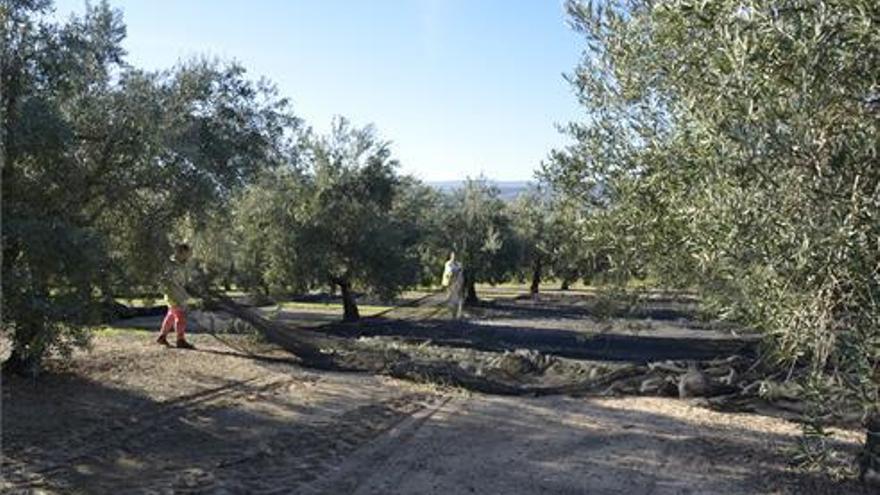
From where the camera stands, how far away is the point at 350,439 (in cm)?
957

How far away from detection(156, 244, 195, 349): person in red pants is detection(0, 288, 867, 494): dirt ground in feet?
4.69

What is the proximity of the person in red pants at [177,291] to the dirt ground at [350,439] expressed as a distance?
1428mm

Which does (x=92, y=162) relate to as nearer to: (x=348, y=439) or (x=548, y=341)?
(x=348, y=439)

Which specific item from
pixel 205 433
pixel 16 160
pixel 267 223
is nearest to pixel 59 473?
pixel 205 433

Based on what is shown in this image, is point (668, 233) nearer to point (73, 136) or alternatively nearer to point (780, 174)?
point (780, 174)

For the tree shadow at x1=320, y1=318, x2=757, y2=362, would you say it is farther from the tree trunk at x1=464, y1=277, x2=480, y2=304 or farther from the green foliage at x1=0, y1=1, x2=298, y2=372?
the tree trunk at x1=464, y1=277, x2=480, y2=304

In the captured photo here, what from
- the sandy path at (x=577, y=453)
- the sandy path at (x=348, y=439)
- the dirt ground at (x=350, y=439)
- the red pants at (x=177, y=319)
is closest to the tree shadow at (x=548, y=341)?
the red pants at (x=177, y=319)

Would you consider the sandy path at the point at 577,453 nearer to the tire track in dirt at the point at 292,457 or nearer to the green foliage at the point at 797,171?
the tire track in dirt at the point at 292,457

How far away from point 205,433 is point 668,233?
5.45 m

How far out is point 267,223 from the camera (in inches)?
921

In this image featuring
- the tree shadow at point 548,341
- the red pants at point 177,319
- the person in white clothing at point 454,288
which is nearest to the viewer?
the red pants at point 177,319

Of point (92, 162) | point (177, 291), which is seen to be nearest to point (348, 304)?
point (177, 291)

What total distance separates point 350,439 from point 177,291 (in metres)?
6.13

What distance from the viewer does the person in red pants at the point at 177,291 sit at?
44.7ft
